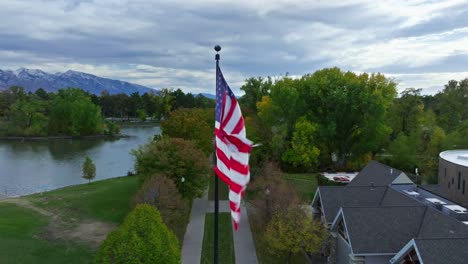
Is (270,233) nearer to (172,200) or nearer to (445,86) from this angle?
(172,200)

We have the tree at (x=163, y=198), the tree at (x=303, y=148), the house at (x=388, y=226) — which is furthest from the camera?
the tree at (x=303, y=148)

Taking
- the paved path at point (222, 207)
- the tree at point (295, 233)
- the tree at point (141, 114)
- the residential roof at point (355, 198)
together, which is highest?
the tree at point (141, 114)

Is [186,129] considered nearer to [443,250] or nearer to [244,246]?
[244,246]

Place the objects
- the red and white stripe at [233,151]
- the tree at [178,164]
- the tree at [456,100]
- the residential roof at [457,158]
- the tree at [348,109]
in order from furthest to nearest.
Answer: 1. the tree at [456,100]
2. the tree at [348,109]
3. the tree at [178,164]
4. the residential roof at [457,158]
5. the red and white stripe at [233,151]

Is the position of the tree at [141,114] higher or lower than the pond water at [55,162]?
higher

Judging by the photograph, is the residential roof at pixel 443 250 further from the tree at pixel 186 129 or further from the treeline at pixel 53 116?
the treeline at pixel 53 116

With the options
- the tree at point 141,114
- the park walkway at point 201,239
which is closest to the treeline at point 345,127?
the park walkway at point 201,239

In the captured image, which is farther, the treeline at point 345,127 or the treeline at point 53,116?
the treeline at point 53,116
